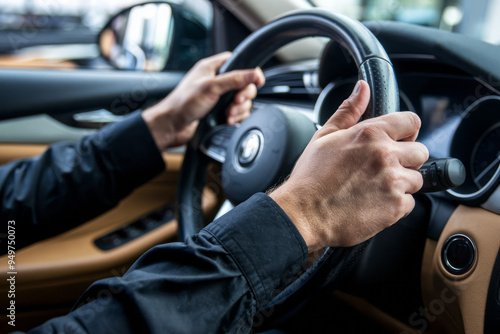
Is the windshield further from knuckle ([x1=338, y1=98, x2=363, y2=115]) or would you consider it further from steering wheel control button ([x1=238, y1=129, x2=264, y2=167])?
knuckle ([x1=338, y1=98, x2=363, y2=115])

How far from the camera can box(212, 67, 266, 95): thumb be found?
1.07 m

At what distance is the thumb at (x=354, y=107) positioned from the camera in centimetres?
66

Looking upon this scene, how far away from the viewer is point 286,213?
0.64 m

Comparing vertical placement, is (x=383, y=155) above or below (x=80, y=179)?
above

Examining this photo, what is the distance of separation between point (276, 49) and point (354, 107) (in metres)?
0.38

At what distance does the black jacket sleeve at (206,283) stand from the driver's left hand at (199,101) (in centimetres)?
51

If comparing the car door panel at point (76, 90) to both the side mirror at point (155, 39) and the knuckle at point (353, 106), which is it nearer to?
the side mirror at point (155, 39)

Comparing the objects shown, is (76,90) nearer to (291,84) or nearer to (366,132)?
(291,84)

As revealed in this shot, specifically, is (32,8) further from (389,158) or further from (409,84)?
(389,158)

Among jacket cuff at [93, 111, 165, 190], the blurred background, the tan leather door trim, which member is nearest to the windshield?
the blurred background

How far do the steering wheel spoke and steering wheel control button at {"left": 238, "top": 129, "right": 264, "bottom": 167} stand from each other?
2.8 inches

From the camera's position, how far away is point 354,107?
26.2 inches

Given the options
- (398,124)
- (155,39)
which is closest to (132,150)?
(398,124)

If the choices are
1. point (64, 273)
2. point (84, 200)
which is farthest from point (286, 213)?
point (64, 273)
